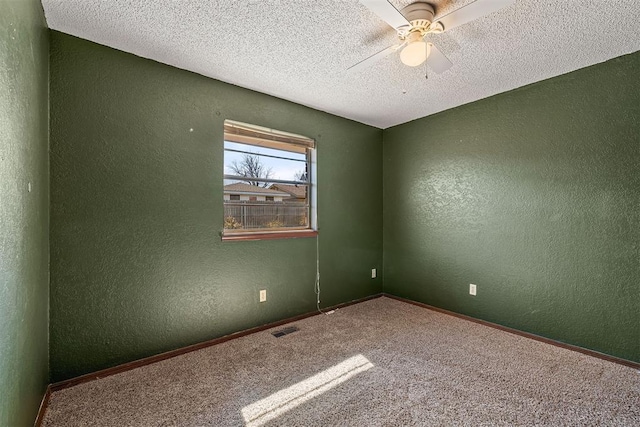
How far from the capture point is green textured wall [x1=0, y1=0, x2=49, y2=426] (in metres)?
1.07

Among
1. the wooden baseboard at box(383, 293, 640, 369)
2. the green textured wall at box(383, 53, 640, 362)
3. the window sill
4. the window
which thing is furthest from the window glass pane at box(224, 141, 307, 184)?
the wooden baseboard at box(383, 293, 640, 369)

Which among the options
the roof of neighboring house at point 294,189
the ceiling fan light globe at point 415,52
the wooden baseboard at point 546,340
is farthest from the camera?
the roof of neighboring house at point 294,189

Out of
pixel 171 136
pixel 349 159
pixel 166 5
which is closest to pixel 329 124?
pixel 349 159

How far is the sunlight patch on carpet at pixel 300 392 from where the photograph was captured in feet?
5.47

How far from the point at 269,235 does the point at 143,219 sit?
3.66 feet

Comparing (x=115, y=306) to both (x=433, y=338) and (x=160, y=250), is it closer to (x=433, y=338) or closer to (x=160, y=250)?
(x=160, y=250)

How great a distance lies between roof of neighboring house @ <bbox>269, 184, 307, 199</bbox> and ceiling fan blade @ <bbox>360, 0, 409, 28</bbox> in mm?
1936

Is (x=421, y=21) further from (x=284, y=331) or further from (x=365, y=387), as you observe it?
(x=284, y=331)

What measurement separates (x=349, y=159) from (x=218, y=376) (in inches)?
106

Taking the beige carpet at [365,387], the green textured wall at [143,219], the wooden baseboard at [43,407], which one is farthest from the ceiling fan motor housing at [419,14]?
the wooden baseboard at [43,407]

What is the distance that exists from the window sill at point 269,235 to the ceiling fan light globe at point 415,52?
1946mm

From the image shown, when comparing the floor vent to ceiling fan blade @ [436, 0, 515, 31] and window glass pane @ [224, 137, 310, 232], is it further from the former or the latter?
ceiling fan blade @ [436, 0, 515, 31]

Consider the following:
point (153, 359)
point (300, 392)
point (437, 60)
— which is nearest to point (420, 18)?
point (437, 60)

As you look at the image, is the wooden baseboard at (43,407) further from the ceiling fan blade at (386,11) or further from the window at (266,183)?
the ceiling fan blade at (386,11)
